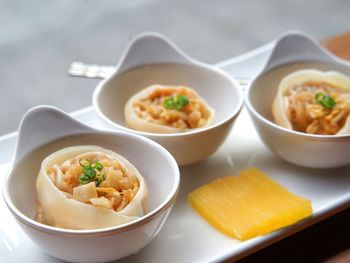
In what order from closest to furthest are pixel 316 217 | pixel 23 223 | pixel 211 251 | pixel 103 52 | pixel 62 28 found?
1. pixel 23 223
2. pixel 211 251
3. pixel 316 217
4. pixel 103 52
5. pixel 62 28

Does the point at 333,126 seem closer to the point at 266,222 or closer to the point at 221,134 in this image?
the point at 221,134

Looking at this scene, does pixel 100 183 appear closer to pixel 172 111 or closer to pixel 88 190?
pixel 88 190

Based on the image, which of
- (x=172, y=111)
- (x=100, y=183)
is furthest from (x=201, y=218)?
(x=172, y=111)

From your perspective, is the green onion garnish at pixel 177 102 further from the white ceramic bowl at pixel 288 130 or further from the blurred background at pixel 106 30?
the blurred background at pixel 106 30

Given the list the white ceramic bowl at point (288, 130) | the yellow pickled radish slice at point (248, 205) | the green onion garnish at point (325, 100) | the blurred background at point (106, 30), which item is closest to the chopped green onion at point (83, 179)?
the yellow pickled radish slice at point (248, 205)

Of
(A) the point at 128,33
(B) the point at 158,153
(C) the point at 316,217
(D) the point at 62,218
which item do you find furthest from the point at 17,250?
(A) the point at 128,33

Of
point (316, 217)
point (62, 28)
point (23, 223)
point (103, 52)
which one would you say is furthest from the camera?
point (62, 28)

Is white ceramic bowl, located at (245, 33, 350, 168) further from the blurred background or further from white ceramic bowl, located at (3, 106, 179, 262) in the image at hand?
the blurred background
